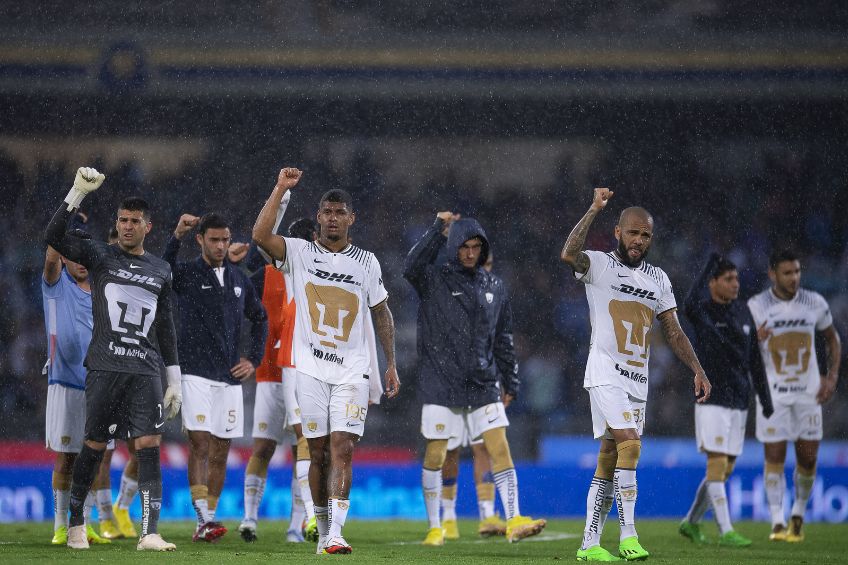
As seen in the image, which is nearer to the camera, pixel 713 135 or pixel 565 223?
pixel 565 223

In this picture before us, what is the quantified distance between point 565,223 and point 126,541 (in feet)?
38.9

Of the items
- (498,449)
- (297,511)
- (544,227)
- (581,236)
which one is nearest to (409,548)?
(498,449)

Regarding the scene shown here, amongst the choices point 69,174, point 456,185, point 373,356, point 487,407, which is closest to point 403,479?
point 487,407

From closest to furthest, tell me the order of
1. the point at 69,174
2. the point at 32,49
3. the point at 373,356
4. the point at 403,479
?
the point at 373,356, the point at 403,479, the point at 32,49, the point at 69,174

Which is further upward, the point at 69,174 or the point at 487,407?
the point at 69,174

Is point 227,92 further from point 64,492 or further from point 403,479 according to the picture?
point 64,492

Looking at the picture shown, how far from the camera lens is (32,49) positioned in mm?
18469

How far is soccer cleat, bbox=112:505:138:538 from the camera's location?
10.2m

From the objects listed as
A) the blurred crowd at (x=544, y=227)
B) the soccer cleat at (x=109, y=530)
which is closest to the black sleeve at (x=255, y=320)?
the soccer cleat at (x=109, y=530)

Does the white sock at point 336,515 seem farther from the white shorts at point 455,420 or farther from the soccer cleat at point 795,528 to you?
the soccer cleat at point 795,528

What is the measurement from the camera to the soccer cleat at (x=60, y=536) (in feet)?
29.7

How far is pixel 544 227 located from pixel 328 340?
11951 millimetres

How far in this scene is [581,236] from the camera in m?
8.09

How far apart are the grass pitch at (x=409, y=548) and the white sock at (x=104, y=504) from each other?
18.5 inches
